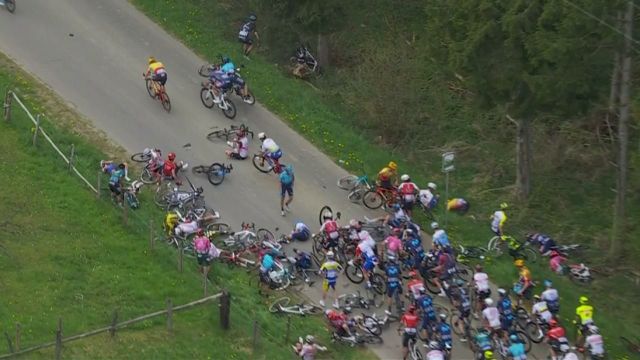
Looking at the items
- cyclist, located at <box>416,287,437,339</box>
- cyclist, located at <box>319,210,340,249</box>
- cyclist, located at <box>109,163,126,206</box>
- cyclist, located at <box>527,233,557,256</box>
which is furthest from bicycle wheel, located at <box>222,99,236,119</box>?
cyclist, located at <box>416,287,437,339</box>

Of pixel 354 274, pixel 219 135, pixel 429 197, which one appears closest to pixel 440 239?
pixel 354 274

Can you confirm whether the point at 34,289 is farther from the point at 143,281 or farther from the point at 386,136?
the point at 386,136

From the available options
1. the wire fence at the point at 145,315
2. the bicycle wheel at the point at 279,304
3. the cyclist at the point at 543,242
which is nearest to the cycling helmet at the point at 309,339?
the wire fence at the point at 145,315

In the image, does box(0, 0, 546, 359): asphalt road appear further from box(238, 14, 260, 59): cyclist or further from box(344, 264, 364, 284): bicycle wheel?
box(238, 14, 260, 59): cyclist

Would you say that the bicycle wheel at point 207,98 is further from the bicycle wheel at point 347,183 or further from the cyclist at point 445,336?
the cyclist at point 445,336

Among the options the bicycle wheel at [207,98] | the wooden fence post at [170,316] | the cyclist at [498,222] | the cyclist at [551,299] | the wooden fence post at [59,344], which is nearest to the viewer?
the wooden fence post at [59,344]

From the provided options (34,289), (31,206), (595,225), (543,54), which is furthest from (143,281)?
(595,225)
